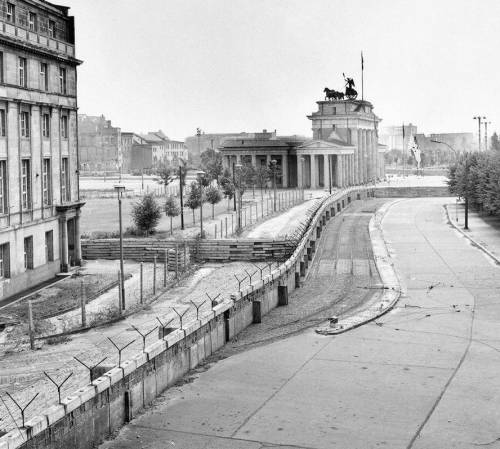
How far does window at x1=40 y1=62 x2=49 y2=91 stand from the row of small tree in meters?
38.2

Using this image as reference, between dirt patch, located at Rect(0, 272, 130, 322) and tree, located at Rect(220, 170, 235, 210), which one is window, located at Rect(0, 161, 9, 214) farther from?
tree, located at Rect(220, 170, 235, 210)

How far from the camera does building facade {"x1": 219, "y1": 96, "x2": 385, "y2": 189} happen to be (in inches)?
5497

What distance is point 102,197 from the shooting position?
120812mm

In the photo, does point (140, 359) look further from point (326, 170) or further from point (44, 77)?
point (326, 170)

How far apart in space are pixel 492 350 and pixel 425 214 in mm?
64487

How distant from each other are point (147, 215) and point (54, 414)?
47.7 metres

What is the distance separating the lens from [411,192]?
13512 cm

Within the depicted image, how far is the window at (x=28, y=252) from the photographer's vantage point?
48.4 metres

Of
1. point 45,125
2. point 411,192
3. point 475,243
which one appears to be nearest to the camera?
point 45,125

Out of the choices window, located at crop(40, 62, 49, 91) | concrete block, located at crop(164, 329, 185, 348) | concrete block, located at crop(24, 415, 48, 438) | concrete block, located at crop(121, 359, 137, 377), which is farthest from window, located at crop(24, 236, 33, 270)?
concrete block, located at crop(24, 415, 48, 438)

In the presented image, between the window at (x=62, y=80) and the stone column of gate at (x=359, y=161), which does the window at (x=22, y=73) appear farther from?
the stone column of gate at (x=359, y=161)

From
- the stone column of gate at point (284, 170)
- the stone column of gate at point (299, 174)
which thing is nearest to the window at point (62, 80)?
the stone column of gate at point (299, 174)

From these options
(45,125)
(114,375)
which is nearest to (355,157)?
(45,125)

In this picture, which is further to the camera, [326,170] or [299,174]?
[326,170]
